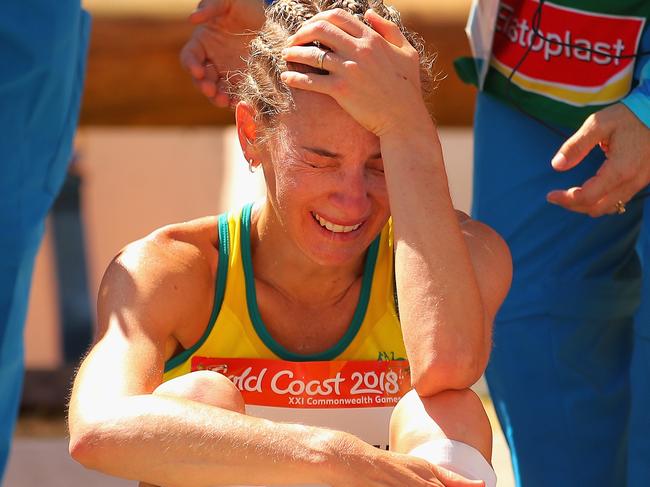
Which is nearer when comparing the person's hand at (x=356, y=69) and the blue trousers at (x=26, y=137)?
the person's hand at (x=356, y=69)

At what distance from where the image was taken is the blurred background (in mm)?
4500

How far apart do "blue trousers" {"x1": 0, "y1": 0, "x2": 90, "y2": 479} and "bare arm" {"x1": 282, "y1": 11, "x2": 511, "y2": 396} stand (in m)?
0.83

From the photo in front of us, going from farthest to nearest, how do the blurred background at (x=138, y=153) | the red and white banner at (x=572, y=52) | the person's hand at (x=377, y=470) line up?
1. the blurred background at (x=138, y=153)
2. the red and white banner at (x=572, y=52)
3. the person's hand at (x=377, y=470)

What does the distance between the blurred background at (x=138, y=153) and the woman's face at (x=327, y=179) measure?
217cm

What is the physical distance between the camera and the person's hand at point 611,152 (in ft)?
7.79

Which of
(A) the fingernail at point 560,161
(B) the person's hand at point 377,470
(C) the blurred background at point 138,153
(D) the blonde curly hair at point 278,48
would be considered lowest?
(C) the blurred background at point 138,153

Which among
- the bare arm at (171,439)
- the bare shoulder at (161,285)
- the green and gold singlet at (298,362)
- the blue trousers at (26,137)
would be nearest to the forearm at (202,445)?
the bare arm at (171,439)

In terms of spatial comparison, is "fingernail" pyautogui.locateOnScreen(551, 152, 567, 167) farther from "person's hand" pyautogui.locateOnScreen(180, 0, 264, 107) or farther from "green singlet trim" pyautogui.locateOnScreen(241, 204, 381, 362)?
"person's hand" pyautogui.locateOnScreen(180, 0, 264, 107)

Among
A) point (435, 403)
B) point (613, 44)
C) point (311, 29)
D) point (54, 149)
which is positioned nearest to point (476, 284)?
point (435, 403)

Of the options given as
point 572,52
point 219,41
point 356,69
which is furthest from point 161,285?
point 572,52

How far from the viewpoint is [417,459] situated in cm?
199

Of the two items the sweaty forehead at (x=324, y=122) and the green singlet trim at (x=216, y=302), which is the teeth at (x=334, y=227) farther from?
the green singlet trim at (x=216, y=302)

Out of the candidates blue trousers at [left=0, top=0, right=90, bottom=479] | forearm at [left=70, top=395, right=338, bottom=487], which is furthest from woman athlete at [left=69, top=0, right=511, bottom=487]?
blue trousers at [left=0, top=0, right=90, bottom=479]

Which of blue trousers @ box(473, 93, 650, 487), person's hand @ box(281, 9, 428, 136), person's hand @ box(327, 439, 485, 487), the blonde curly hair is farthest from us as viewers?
blue trousers @ box(473, 93, 650, 487)
